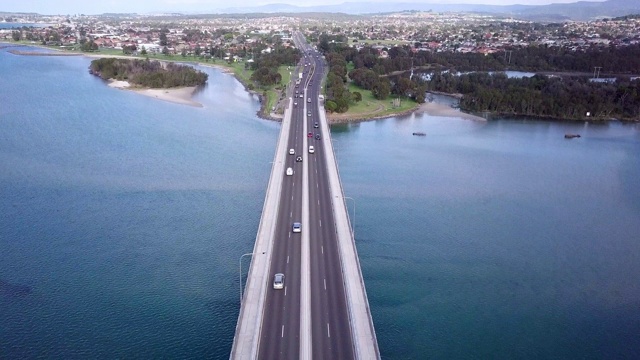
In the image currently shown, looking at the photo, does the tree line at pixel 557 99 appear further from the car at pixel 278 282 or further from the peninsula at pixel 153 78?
the car at pixel 278 282

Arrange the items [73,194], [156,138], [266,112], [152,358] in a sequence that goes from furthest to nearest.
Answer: [266,112]
[156,138]
[73,194]
[152,358]

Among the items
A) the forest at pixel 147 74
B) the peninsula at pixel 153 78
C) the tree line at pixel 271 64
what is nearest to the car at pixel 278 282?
the peninsula at pixel 153 78

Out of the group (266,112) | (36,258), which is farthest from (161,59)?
(36,258)

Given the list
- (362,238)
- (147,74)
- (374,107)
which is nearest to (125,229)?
(362,238)

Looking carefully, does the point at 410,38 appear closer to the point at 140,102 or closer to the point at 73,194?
the point at 140,102

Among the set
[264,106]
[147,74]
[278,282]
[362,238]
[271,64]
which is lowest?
[362,238]

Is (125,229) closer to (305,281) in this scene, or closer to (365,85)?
(305,281)
